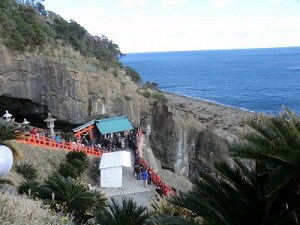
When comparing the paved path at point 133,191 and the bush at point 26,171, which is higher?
the bush at point 26,171

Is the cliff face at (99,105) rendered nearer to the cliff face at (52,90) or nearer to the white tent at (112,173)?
the cliff face at (52,90)

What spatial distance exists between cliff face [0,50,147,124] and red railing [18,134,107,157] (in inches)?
244

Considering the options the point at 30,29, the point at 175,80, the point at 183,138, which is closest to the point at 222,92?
the point at 175,80

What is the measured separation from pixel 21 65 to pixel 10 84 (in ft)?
5.13

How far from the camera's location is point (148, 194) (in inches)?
749

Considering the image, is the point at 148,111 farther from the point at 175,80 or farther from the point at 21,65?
the point at 175,80

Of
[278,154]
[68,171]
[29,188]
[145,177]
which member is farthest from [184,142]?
[278,154]

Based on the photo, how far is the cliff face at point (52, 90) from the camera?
2608cm

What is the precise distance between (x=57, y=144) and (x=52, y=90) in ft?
23.7

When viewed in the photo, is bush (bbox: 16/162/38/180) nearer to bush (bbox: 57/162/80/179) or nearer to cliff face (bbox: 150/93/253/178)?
bush (bbox: 57/162/80/179)

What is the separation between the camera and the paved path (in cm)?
1852

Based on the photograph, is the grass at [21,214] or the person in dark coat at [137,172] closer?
the grass at [21,214]

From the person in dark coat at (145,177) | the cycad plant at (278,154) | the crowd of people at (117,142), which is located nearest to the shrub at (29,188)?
the cycad plant at (278,154)

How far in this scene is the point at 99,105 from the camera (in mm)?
29156
